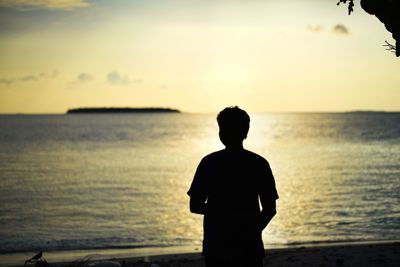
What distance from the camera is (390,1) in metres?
6.52

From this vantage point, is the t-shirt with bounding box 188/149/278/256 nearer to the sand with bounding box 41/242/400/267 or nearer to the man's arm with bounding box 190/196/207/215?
the man's arm with bounding box 190/196/207/215

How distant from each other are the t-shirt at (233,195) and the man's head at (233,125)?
10 centimetres

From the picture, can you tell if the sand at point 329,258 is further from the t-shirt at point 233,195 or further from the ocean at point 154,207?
the t-shirt at point 233,195

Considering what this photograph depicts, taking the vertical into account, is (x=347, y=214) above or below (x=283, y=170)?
below

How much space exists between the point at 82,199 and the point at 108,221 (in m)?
7.48

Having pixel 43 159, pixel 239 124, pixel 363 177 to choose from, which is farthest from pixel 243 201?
pixel 43 159

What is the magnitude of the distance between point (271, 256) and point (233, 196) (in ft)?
30.9

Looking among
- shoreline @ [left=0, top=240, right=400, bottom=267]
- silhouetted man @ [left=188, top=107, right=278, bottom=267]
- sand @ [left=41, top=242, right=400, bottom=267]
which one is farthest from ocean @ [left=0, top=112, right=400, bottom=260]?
silhouetted man @ [left=188, top=107, right=278, bottom=267]

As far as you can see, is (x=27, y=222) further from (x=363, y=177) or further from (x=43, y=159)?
(x=43, y=159)

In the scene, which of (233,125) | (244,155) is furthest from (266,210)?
(233,125)

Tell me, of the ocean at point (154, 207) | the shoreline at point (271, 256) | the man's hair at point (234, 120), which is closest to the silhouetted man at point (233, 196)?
the man's hair at point (234, 120)

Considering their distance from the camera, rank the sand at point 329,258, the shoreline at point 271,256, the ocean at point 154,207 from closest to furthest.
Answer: the sand at point 329,258, the shoreline at point 271,256, the ocean at point 154,207

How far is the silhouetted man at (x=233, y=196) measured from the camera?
4473 millimetres

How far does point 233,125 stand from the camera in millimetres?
4473
